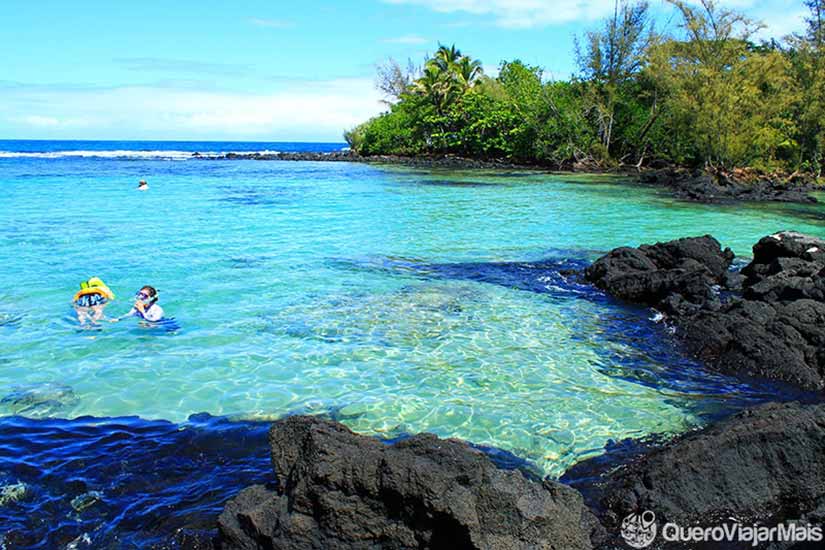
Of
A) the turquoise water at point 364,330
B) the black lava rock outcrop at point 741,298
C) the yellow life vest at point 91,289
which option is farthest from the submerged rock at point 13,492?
the black lava rock outcrop at point 741,298

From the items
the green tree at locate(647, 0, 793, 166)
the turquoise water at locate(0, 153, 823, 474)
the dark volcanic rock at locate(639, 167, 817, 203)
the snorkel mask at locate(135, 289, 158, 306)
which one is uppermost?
the green tree at locate(647, 0, 793, 166)

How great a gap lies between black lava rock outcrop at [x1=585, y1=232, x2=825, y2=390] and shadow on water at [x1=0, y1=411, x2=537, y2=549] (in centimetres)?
416

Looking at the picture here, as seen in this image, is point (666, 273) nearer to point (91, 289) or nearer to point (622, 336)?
point (622, 336)

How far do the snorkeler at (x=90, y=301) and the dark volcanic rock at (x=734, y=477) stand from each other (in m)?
8.52

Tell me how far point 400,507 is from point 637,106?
50.2m

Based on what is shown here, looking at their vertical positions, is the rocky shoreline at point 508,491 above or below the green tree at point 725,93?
below

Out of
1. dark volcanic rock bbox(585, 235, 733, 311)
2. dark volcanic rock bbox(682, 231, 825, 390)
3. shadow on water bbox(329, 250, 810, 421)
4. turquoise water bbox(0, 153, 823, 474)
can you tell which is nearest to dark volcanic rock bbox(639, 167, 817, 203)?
turquoise water bbox(0, 153, 823, 474)

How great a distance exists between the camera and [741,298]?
1125cm

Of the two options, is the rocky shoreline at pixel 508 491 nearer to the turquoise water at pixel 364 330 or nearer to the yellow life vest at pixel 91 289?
the turquoise water at pixel 364 330

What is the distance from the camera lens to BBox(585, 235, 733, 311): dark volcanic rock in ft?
37.0

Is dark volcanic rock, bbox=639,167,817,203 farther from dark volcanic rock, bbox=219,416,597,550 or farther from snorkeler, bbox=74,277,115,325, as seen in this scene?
dark volcanic rock, bbox=219,416,597,550

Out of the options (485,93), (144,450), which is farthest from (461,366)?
(485,93)

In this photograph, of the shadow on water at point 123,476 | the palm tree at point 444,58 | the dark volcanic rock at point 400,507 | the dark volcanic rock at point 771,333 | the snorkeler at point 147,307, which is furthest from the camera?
the palm tree at point 444,58

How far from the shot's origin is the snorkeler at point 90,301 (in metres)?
10.4
